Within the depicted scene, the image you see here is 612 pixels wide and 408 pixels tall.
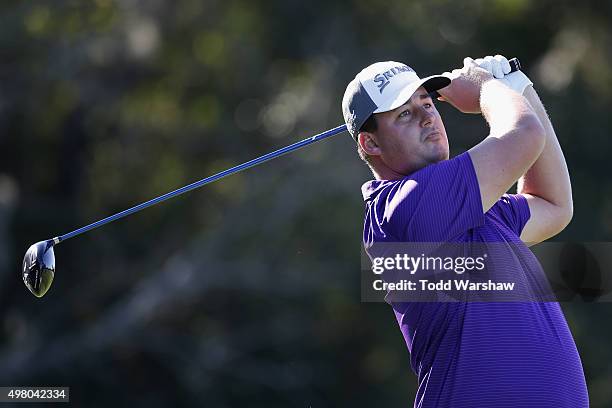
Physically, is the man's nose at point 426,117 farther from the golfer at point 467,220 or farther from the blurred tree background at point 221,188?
the blurred tree background at point 221,188

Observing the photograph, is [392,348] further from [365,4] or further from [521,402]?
[521,402]

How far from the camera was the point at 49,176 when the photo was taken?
1355 centimetres

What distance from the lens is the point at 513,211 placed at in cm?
313

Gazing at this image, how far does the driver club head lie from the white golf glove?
1.50 m

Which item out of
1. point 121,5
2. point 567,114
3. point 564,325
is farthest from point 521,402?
point 121,5

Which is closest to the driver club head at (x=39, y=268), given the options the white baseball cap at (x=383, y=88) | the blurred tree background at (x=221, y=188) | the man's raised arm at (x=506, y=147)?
the white baseball cap at (x=383, y=88)

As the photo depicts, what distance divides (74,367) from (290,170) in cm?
303

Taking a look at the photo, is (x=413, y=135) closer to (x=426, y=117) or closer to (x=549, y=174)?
(x=426, y=117)

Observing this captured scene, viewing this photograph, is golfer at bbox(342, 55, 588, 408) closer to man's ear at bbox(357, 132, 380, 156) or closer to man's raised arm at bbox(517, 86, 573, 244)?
man's ear at bbox(357, 132, 380, 156)

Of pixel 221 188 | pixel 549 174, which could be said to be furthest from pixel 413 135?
pixel 221 188

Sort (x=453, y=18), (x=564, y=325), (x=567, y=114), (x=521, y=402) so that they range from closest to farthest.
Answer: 1. (x=521, y=402)
2. (x=564, y=325)
3. (x=567, y=114)
4. (x=453, y=18)

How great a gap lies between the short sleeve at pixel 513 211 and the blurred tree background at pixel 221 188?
8.90 metres

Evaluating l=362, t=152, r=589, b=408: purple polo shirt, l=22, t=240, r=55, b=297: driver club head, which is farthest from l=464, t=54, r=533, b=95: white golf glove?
l=22, t=240, r=55, b=297: driver club head

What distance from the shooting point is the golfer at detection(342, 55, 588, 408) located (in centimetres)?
277
